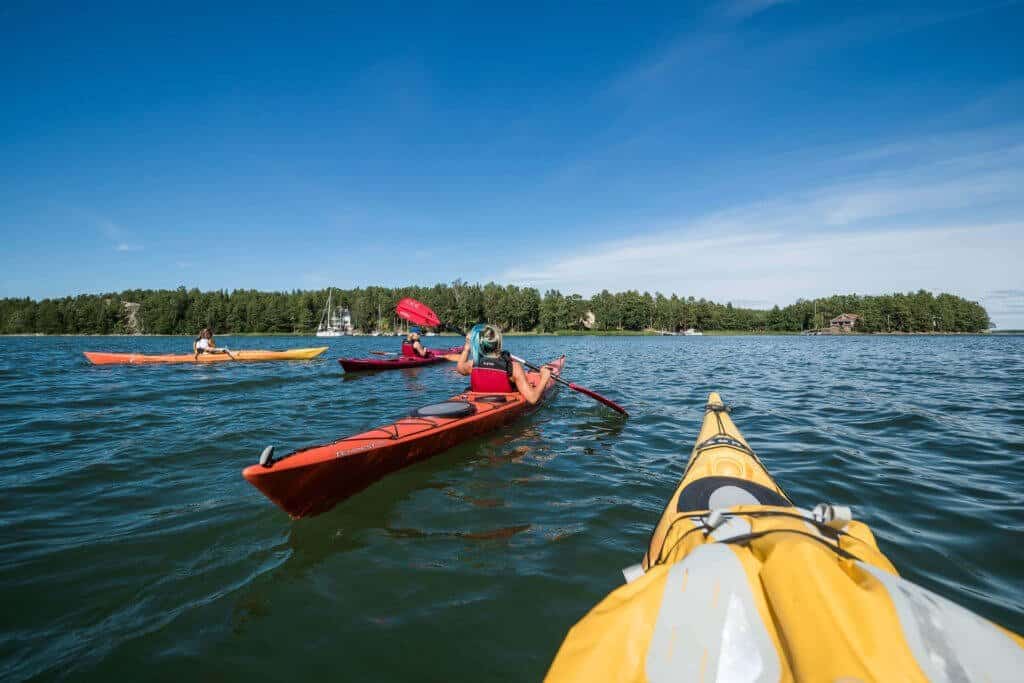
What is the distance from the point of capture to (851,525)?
199 centimetres

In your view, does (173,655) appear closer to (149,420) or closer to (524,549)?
(524,549)

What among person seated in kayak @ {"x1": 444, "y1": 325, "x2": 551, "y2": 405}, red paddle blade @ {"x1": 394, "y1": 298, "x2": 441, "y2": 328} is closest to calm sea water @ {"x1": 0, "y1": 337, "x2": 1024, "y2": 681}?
person seated in kayak @ {"x1": 444, "y1": 325, "x2": 551, "y2": 405}

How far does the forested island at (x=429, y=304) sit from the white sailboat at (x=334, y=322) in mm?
1615

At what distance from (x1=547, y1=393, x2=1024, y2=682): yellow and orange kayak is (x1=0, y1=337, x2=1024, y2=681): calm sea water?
4.55 ft

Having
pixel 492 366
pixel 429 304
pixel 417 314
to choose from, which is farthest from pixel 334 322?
pixel 492 366

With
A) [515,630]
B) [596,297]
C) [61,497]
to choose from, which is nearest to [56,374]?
[61,497]

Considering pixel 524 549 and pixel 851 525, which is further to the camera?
pixel 524 549

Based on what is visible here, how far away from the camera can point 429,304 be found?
8869cm

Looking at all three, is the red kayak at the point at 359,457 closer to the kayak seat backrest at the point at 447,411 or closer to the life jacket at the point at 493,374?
the kayak seat backrest at the point at 447,411

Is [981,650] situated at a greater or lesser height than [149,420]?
greater

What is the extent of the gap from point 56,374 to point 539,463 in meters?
19.6

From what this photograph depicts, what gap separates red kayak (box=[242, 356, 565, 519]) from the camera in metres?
3.89

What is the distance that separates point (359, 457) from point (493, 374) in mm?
3704

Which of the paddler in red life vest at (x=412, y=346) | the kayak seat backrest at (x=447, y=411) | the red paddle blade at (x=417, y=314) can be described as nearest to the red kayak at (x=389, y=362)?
the paddler in red life vest at (x=412, y=346)
